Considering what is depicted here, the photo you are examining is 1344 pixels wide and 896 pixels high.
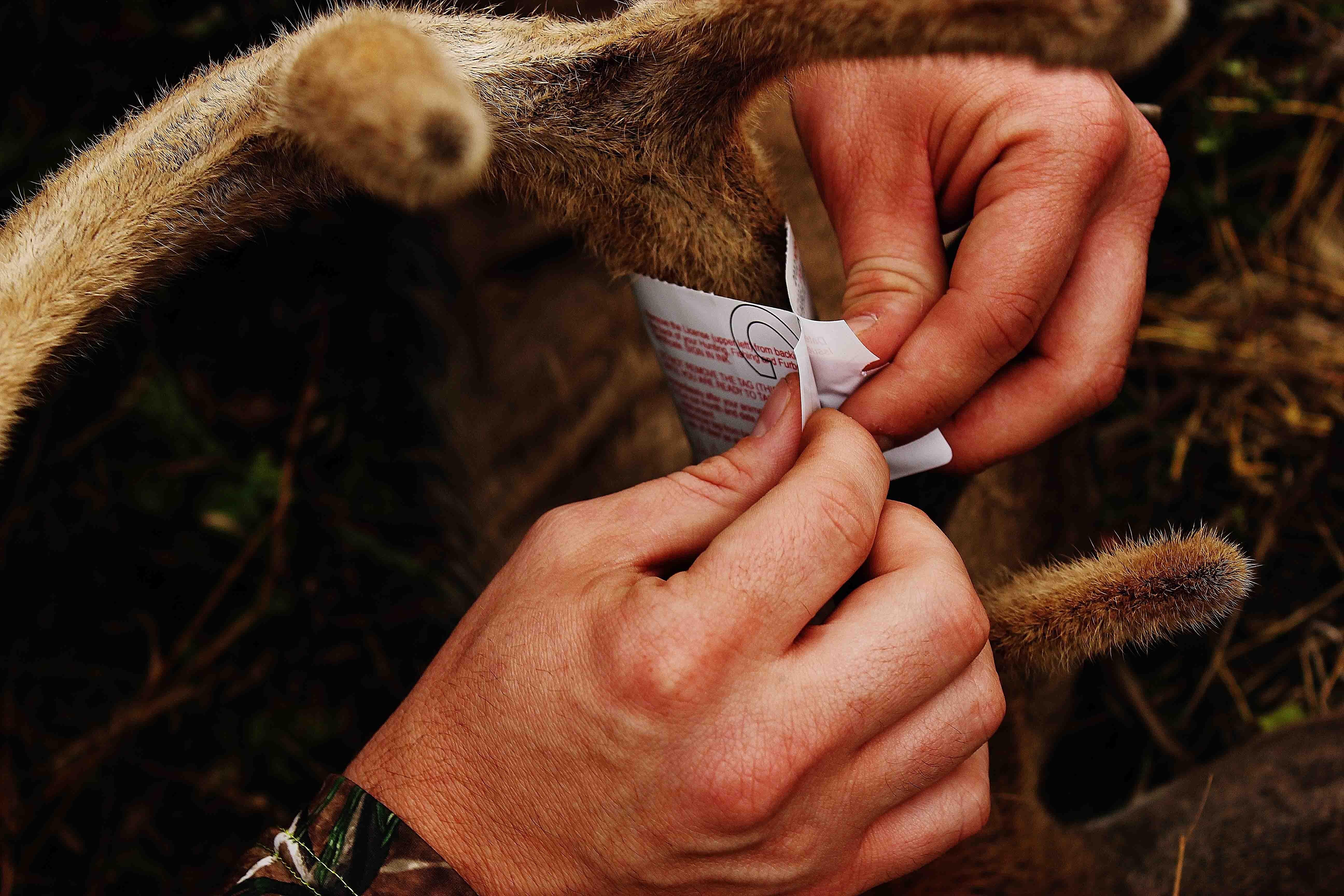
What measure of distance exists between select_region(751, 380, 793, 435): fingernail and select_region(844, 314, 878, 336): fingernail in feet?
0.35

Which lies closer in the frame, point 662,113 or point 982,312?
point 662,113

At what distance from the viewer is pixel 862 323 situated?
94 centimetres

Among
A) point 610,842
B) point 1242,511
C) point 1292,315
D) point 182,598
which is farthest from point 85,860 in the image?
point 1292,315

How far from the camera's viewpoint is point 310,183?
798 millimetres

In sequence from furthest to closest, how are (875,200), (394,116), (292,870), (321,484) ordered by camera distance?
(321,484), (875,200), (292,870), (394,116)

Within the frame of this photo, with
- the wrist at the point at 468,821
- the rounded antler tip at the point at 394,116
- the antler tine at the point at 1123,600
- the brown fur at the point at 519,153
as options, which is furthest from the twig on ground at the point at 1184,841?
the rounded antler tip at the point at 394,116

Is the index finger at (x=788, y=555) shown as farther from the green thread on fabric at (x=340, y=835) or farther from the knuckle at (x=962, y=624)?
the green thread on fabric at (x=340, y=835)

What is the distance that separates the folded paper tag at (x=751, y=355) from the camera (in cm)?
Answer: 86

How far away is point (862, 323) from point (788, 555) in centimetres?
30

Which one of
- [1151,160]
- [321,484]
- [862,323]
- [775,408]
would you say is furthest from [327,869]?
[321,484]

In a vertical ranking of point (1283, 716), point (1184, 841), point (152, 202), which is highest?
point (152, 202)

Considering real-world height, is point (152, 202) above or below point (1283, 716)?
above

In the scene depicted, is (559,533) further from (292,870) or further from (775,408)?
(292,870)

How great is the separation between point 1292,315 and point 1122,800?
1.07 m
